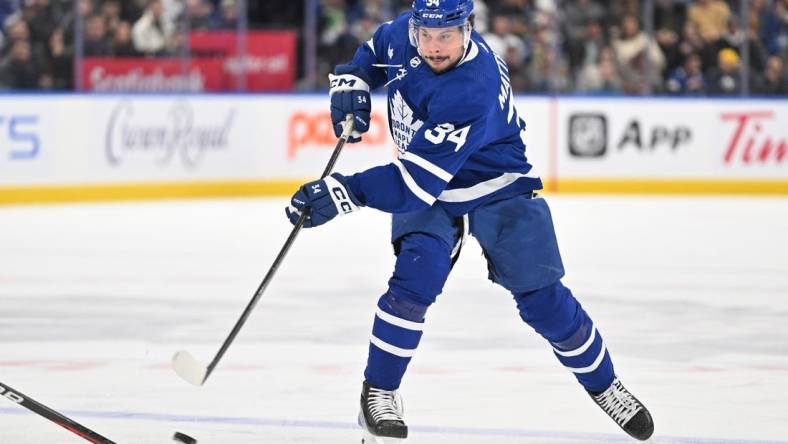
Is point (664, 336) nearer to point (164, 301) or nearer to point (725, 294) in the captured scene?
point (725, 294)

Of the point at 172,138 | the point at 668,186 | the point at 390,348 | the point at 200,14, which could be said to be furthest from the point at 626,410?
the point at 668,186

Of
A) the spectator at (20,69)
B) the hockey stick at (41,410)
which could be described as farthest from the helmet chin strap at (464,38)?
the spectator at (20,69)

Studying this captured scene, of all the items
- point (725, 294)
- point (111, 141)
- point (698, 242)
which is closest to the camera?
point (725, 294)

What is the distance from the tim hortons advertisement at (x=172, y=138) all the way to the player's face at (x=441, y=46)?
8.31 m

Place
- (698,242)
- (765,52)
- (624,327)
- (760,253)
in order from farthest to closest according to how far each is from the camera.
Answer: (765,52)
(698,242)
(760,253)
(624,327)

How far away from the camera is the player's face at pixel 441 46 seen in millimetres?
3594

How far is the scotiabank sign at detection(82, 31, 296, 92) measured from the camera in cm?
1203

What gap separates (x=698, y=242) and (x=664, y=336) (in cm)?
374

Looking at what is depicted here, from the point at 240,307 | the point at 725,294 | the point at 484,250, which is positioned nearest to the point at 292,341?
the point at 240,307

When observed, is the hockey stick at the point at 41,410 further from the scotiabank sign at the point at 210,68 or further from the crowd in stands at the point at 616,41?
the crowd in stands at the point at 616,41

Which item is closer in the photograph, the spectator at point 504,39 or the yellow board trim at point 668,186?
the yellow board trim at point 668,186

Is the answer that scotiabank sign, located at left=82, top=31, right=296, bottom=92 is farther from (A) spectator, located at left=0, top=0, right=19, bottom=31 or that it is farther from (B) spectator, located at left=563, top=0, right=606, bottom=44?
(B) spectator, located at left=563, top=0, right=606, bottom=44

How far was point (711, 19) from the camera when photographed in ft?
43.9

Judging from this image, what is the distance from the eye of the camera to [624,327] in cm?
583
